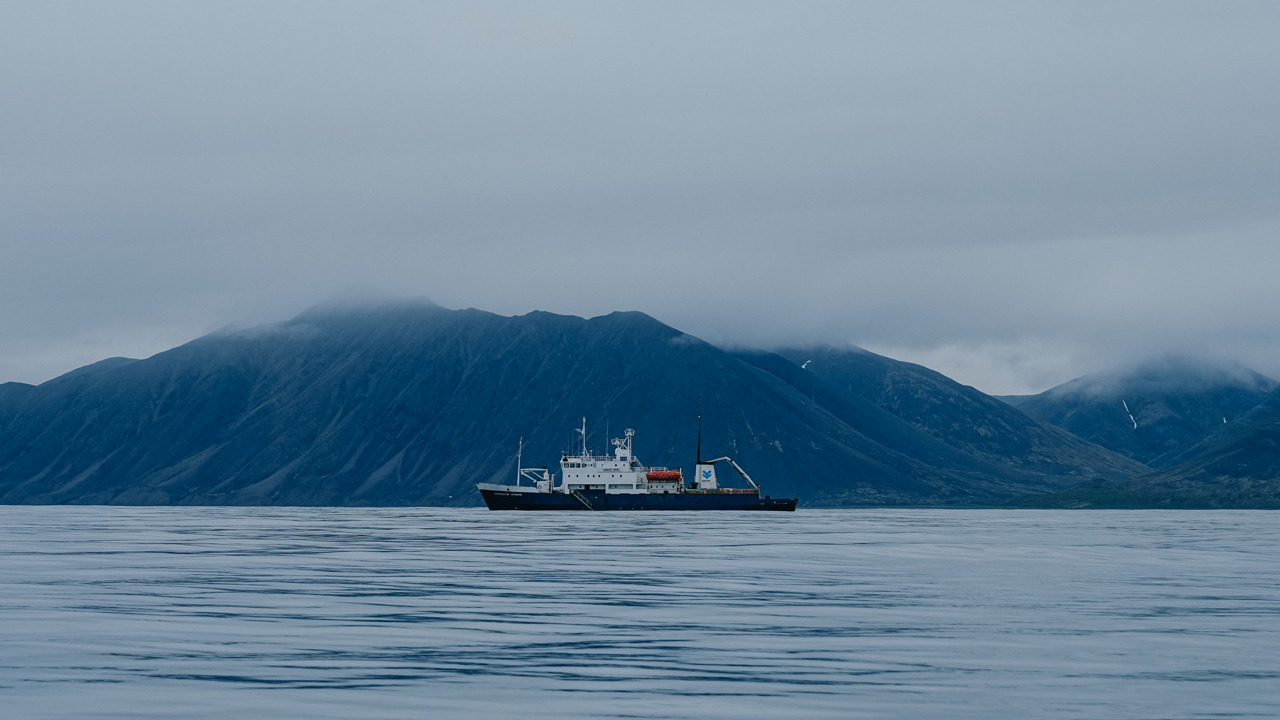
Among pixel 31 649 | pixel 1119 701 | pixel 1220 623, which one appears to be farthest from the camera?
pixel 1220 623

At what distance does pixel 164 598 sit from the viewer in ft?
173

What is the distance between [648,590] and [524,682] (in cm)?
2630

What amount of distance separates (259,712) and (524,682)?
648cm

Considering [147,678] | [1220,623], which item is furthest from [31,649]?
[1220,623]

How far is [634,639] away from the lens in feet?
132

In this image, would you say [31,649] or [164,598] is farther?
[164,598]

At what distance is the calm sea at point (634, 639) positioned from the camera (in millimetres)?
29672

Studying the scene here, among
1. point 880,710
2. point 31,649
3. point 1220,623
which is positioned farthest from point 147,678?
point 1220,623

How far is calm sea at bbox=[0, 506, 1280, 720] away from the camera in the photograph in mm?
29672

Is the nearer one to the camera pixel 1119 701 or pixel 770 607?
pixel 1119 701

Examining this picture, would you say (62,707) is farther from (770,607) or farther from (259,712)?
(770,607)

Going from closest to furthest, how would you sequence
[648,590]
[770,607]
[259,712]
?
[259,712] < [770,607] < [648,590]

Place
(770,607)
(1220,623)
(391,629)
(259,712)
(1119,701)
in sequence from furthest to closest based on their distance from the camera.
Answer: (770,607) < (1220,623) < (391,629) < (1119,701) < (259,712)

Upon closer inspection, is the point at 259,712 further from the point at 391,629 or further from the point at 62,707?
the point at 391,629
